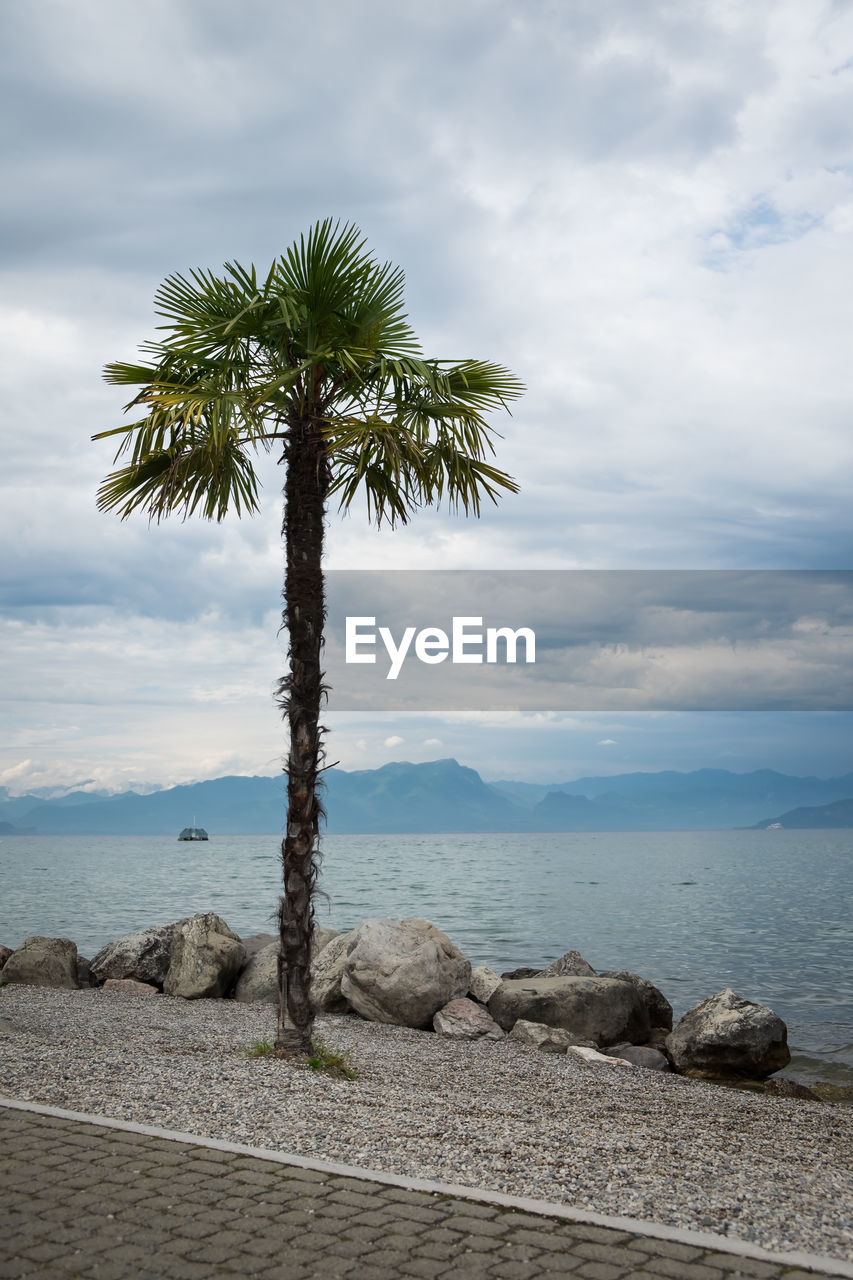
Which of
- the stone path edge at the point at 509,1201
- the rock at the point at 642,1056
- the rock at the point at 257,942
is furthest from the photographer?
the rock at the point at 257,942

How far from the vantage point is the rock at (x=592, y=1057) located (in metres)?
12.5

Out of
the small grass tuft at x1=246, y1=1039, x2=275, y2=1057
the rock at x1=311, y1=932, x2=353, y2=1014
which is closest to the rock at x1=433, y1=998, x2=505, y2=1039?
the rock at x1=311, y1=932, x2=353, y2=1014

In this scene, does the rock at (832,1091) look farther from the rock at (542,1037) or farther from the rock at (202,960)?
the rock at (202,960)

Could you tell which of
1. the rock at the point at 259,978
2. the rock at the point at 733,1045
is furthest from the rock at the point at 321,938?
the rock at the point at 733,1045

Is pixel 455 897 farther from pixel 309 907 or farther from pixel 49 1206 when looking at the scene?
pixel 49 1206

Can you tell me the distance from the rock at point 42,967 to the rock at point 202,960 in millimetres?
1781

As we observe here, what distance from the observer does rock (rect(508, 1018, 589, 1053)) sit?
43.2 feet

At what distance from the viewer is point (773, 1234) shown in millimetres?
5023

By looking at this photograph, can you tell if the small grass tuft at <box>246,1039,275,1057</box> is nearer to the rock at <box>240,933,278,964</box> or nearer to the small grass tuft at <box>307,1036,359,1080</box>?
the small grass tuft at <box>307,1036,359,1080</box>

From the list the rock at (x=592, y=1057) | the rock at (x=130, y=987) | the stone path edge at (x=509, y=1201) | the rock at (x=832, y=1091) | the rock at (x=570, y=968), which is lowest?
the rock at (x=832, y=1091)

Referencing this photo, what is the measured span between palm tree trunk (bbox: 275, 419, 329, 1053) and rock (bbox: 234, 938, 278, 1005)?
6270 mm

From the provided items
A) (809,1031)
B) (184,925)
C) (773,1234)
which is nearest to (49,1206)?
(773,1234)

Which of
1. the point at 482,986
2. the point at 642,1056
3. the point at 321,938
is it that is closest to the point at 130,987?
the point at 321,938

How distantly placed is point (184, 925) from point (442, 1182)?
12.0 metres
